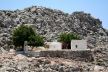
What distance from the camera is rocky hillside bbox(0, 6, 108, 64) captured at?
75988 mm

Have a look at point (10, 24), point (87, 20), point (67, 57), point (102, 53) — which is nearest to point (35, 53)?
point (67, 57)

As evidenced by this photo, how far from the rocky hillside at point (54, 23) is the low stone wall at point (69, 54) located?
1776cm

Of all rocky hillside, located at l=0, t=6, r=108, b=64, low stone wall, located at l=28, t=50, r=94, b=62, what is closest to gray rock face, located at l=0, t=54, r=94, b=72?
low stone wall, located at l=28, t=50, r=94, b=62

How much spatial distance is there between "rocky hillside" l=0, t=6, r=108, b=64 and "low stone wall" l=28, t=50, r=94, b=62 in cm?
1776

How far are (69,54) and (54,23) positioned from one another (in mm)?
36285

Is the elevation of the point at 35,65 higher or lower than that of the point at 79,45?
lower

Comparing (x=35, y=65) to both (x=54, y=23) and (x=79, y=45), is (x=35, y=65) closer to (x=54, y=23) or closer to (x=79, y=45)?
(x=79, y=45)

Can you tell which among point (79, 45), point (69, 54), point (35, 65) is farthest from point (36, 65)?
point (79, 45)

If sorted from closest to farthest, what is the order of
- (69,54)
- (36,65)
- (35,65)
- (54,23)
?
(35,65) → (36,65) → (69,54) → (54,23)

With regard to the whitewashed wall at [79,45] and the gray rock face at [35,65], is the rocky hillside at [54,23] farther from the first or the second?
the gray rock face at [35,65]

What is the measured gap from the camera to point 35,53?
4900 centimetres

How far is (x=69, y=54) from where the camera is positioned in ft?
167

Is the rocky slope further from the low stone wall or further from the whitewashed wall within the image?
the whitewashed wall

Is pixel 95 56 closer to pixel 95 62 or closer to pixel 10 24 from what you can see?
pixel 95 62
